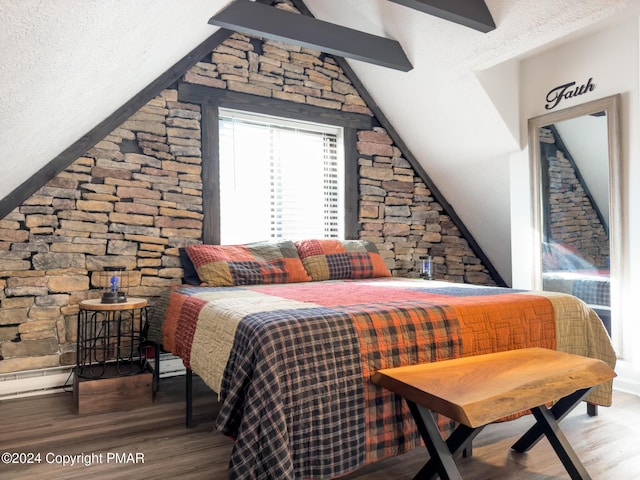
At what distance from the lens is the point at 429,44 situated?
3.32 meters

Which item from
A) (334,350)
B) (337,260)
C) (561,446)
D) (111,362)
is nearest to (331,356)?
(334,350)

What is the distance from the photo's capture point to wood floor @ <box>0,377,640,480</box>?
5.93 ft

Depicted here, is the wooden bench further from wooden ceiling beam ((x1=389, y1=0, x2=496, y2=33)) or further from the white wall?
wooden ceiling beam ((x1=389, y1=0, x2=496, y2=33))

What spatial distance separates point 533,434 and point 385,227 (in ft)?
8.27

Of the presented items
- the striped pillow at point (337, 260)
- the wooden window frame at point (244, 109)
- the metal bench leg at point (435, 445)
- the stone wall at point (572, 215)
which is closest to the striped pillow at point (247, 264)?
the striped pillow at point (337, 260)

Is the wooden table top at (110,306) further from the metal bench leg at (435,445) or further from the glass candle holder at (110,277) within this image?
the metal bench leg at (435,445)

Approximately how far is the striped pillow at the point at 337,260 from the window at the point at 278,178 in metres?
0.41

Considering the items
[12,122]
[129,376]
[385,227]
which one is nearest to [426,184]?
[385,227]

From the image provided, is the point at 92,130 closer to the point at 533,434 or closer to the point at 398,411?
the point at 398,411

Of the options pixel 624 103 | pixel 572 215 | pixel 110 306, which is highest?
pixel 624 103

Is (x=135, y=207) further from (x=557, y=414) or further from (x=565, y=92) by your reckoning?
(x=565, y=92)

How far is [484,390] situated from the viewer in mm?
1359

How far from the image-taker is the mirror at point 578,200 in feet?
9.70

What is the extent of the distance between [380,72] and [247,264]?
6.81 feet
